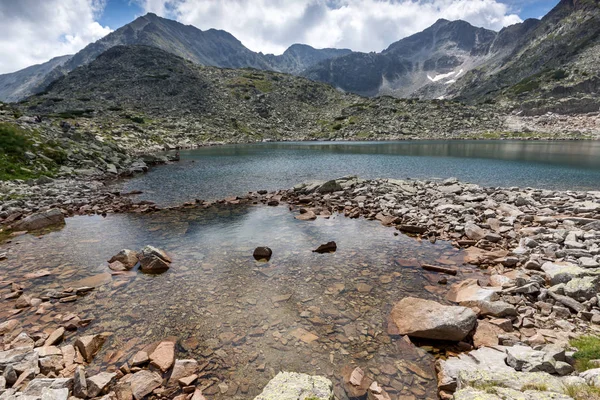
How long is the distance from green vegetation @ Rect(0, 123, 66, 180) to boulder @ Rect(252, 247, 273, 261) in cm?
3387

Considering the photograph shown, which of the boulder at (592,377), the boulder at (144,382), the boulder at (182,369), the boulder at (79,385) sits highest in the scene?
the boulder at (592,377)

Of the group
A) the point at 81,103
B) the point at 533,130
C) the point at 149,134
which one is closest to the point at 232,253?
the point at 149,134

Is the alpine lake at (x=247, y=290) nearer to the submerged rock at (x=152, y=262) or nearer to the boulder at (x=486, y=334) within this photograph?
the submerged rock at (x=152, y=262)

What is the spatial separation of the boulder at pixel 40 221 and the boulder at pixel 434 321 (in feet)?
88.6

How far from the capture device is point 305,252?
18781 millimetres

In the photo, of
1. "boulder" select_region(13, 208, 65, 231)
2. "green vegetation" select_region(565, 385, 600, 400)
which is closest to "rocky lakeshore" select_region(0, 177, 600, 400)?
"green vegetation" select_region(565, 385, 600, 400)

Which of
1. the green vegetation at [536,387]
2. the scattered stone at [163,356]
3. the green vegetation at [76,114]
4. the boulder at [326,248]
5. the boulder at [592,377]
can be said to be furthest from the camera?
the green vegetation at [76,114]

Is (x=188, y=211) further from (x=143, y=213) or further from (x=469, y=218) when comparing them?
(x=469, y=218)

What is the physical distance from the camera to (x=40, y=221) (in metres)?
24.0

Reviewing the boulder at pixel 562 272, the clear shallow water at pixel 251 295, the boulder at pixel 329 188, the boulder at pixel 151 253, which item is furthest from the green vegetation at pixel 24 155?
the boulder at pixel 562 272

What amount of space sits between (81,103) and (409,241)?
594ft

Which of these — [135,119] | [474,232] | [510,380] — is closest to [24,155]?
[474,232]

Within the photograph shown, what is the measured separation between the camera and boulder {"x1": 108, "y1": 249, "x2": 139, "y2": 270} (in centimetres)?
1672

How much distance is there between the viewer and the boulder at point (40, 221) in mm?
→ 23359
